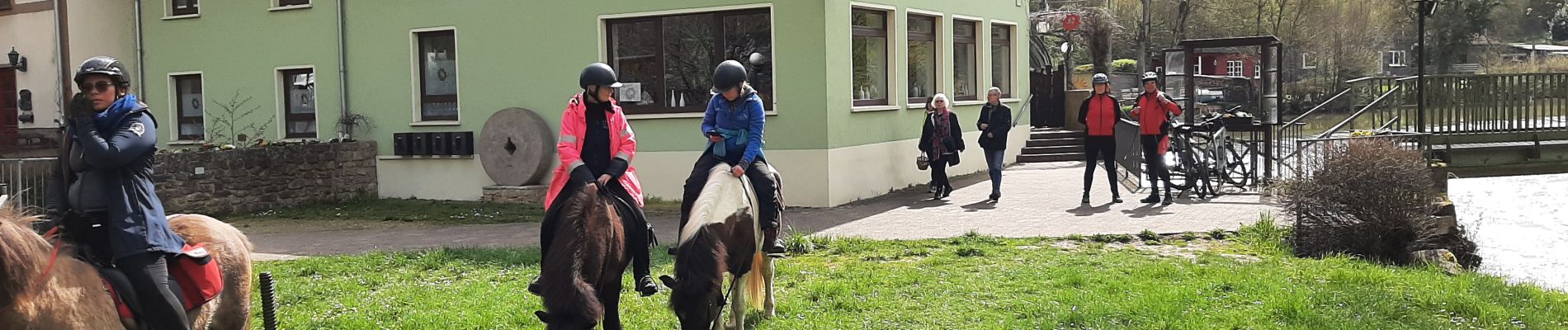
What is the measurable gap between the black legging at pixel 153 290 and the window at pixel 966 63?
15133 millimetres

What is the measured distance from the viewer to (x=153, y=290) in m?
4.64

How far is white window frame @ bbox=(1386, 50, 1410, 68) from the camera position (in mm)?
49062

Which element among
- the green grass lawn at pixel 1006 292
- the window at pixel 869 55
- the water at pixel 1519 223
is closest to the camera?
the green grass lawn at pixel 1006 292

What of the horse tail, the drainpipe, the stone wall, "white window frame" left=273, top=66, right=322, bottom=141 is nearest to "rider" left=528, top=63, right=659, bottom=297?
the horse tail

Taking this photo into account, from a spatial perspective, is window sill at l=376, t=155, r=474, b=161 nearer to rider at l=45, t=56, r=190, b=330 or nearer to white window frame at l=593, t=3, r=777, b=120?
white window frame at l=593, t=3, r=777, b=120

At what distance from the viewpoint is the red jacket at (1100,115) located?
14086 mm

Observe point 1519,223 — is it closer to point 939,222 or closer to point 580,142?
point 939,222

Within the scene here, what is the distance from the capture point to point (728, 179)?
6.75m

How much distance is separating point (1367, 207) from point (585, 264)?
7.55 m

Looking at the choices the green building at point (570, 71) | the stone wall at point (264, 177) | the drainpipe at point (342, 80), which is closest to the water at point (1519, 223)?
the green building at point (570, 71)

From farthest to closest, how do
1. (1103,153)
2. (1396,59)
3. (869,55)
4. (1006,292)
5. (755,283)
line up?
(1396,59), (869,55), (1103,153), (1006,292), (755,283)

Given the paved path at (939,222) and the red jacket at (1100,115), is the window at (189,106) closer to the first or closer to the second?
the paved path at (939,222)

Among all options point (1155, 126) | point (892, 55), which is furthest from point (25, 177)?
point (1155, 126)

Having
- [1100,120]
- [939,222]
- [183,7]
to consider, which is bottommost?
[939,222]
